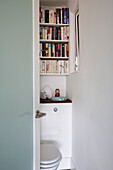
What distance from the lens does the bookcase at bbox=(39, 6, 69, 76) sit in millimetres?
2061

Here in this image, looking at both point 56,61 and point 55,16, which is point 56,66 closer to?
point 56,61

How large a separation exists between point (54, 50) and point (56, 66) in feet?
0.84

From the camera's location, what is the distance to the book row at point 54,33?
2.07m

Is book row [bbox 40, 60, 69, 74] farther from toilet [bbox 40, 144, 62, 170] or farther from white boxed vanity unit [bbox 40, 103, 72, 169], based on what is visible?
toilet [bbox 40, 144, 62, 170]

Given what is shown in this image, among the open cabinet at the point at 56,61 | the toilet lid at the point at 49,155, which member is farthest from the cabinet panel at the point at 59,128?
the toilet lid at the point at 49,155
